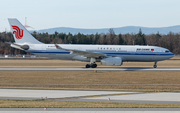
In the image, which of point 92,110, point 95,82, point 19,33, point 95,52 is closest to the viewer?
point 92,110

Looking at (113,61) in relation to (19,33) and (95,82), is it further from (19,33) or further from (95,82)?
(19,33)

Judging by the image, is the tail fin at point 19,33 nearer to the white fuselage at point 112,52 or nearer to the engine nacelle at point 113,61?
the white fuselage at point 112,52

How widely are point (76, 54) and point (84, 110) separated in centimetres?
2756

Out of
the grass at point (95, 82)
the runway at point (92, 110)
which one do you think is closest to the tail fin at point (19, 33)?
the grass at point (95, 82)

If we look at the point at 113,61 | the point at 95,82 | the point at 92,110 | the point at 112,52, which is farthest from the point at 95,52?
the point at 92,110

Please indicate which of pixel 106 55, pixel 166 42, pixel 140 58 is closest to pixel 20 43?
pixel 106 55

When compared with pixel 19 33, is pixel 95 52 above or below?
below

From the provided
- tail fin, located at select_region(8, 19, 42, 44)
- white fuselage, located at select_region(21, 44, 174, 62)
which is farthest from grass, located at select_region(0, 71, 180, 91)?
tail fin, located at select_region(8, 19, 42, 44)

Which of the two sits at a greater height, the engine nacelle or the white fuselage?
the white fuselage

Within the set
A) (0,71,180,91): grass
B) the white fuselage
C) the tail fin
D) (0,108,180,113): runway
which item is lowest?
(0,71,180,91): grass

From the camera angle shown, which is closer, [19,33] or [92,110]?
[92,110]

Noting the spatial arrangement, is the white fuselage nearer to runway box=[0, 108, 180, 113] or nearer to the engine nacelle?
the engine nacelle

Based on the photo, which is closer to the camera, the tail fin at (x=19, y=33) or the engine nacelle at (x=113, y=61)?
the engine nacelle at (x=113, y=61)

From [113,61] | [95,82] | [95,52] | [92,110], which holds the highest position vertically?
[95,52]
